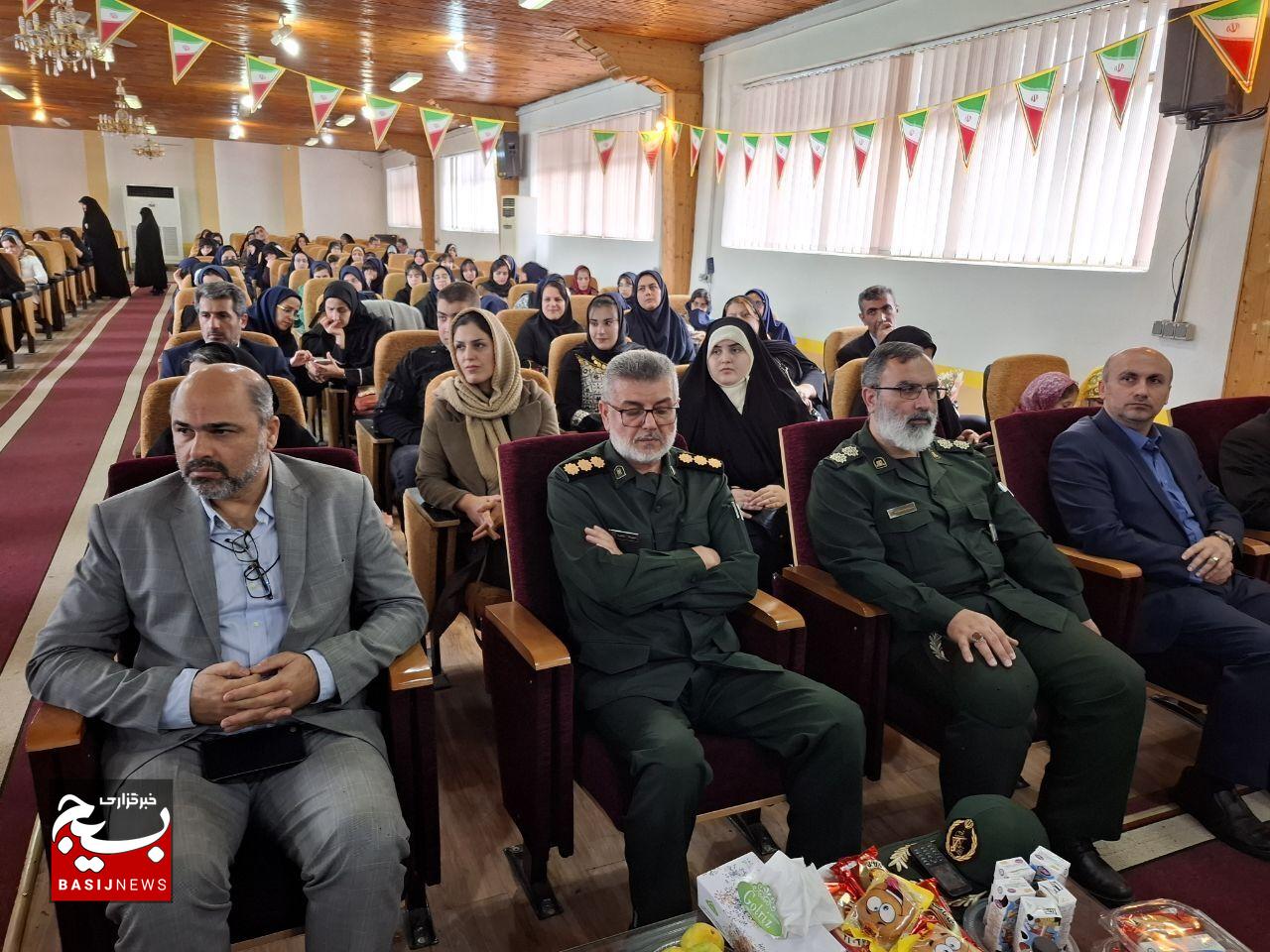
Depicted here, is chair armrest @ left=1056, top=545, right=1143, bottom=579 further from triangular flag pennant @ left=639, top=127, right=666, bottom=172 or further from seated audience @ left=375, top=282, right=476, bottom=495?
triangular flag pennant @ left=639, top=127, right=666, bottom=172

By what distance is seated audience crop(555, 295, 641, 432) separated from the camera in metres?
3.78

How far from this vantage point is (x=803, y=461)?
2344mm

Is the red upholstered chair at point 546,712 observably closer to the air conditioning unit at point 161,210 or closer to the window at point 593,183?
the window at point 593,183

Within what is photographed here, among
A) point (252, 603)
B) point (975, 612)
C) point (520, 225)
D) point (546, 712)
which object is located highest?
→ point (520, 225)

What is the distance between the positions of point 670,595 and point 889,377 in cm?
84

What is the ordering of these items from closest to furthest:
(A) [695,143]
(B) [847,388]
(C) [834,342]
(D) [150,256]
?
(B) [847,388] < (C) [834,342] < (A) [695,143] < (D) [150,256]

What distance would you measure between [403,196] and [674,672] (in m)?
20.3

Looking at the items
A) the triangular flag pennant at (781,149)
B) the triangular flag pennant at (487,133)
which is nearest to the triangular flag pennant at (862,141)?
the triangular flag pennant at (781,149)

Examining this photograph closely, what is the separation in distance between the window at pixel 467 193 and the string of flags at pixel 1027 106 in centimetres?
656

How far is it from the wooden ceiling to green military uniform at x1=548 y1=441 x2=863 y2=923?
579 cm

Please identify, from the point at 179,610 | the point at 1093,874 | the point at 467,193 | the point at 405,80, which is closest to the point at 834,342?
the point at 1093,874

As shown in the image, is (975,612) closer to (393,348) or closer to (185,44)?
(393,348)

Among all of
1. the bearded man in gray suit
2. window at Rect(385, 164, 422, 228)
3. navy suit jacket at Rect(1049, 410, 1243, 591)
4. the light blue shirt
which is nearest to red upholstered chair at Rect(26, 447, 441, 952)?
the bearded man in gray suit

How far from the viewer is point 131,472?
181 centimetres
